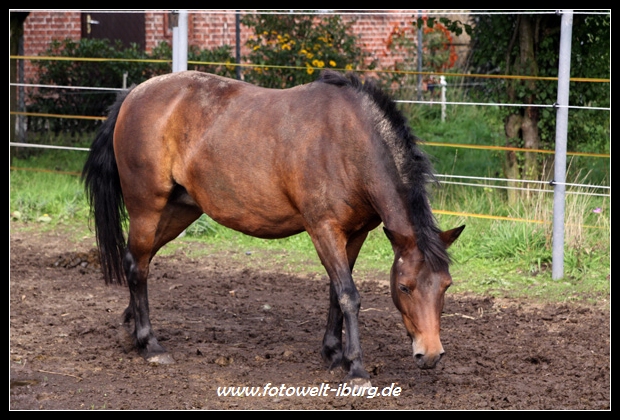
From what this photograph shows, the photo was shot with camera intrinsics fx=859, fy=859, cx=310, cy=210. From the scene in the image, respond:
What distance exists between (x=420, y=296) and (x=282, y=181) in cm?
110


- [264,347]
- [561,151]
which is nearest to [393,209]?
[264,347]

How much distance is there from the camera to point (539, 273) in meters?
7.20

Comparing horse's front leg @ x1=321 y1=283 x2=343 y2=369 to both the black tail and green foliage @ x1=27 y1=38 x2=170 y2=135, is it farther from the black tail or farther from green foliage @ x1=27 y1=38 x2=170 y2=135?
green foliage @ x1=27 y1=38 x2=170 y2=135

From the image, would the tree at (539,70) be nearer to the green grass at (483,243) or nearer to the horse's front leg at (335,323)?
the green grass at (483,243)

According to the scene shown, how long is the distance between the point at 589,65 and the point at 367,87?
15.5 feet

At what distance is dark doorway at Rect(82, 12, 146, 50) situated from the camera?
15.4 meters

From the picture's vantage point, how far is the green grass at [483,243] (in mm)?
7008

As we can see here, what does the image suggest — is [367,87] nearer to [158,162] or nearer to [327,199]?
[327,199]

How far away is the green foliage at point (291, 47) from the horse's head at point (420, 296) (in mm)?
7243

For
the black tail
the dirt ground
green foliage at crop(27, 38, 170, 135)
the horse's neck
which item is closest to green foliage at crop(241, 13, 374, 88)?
green foliage at crop(27, 38, 170, 135)

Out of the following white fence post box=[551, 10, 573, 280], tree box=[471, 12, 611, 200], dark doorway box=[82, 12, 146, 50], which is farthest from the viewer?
dark doorway box=[82, 12, 146, 50]

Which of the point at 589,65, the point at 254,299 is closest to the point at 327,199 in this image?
the point at 254,299

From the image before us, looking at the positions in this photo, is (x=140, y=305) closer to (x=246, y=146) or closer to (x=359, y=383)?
(x=246, y=146)

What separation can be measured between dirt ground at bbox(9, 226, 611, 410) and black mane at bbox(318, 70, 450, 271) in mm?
798
